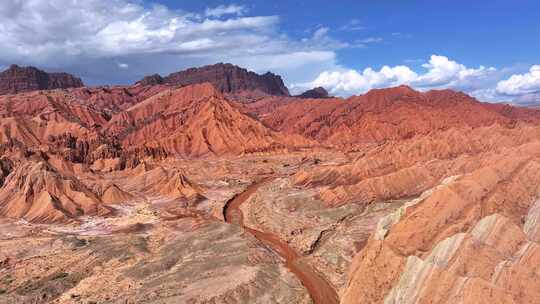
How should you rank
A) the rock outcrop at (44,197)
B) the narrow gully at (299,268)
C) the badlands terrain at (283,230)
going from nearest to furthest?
the badlands terrain at (283,230), the narrow gully at (299,268), the rock outcrop at (44,197)

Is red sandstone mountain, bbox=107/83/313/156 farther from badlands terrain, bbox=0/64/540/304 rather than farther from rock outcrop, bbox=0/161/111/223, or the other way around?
rock outcrop, bbox=0/161/111/223

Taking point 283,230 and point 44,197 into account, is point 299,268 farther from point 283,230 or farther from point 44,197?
point 44,197

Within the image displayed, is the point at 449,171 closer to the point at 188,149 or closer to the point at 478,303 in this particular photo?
the point at 478,303

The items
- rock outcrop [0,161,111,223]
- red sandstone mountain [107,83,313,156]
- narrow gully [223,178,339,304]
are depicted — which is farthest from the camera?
red sandstone mountain [107,83,313,156]

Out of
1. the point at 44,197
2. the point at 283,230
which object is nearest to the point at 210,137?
the point at 44,197

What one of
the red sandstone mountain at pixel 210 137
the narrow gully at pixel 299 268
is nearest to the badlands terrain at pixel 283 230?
the narrow gully at pixel 299 268

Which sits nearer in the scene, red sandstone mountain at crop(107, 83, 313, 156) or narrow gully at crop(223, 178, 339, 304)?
narrow gully at crop(223, 178, 339, 304)

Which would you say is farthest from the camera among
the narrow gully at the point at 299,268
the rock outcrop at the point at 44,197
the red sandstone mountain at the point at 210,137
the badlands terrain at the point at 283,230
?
the red sandstone mountain at the point at 210,137

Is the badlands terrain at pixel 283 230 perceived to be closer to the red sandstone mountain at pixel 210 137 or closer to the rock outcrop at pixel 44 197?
the rock outcrop at pixel 44 197

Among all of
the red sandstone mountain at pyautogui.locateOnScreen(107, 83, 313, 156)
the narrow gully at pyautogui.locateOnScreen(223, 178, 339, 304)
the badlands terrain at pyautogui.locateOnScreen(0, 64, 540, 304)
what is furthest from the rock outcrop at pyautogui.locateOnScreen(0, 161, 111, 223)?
the red sandstone mountain at pyautogui.locateOnScreen(107, 83, 313, 156)

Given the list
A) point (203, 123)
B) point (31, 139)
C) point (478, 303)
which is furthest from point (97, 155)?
point (478, 303)

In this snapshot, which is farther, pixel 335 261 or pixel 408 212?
pixel 335 261
